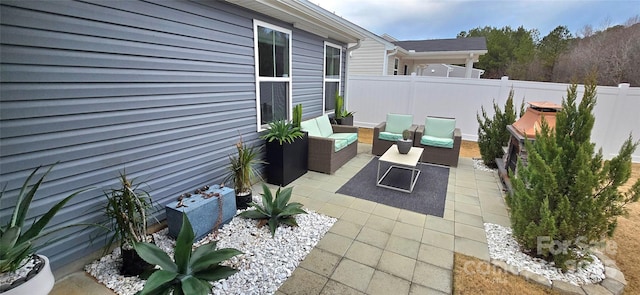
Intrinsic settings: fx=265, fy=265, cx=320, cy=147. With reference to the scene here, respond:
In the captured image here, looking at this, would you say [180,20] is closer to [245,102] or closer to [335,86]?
[245,102]

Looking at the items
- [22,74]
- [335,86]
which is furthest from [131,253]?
[335,86]

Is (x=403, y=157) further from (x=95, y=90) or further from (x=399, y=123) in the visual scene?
(x=95, y=90)

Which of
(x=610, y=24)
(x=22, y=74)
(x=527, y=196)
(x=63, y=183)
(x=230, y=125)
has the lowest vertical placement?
(x=527, y=196)

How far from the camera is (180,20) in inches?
106

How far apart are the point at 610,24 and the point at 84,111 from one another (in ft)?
75.0

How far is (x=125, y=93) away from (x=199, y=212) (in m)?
1.25

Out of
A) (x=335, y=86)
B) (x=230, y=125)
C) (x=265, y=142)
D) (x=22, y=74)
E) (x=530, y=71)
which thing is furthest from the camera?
(x=530, y=71)

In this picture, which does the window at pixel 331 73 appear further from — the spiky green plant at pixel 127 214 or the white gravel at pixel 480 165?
the spiky green plant at pixel 127 214

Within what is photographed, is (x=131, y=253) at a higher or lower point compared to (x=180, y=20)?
lower

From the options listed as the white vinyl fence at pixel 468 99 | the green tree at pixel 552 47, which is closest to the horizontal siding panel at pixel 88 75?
the white vinyl fence at pixel 468 99

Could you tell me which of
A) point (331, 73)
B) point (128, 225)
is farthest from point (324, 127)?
Result: point (128, 225)

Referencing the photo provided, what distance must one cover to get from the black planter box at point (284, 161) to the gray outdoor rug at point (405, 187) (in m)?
0.83

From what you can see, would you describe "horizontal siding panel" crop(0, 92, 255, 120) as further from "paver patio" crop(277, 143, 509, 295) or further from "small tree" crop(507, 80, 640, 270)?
"small tree" crop(507, 80, 640, 270)

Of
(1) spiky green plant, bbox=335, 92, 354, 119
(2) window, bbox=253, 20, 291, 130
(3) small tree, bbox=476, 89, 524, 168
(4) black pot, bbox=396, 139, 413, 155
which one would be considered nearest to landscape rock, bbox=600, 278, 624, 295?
(4) black pot, bbox=396, 139, 413, 155
